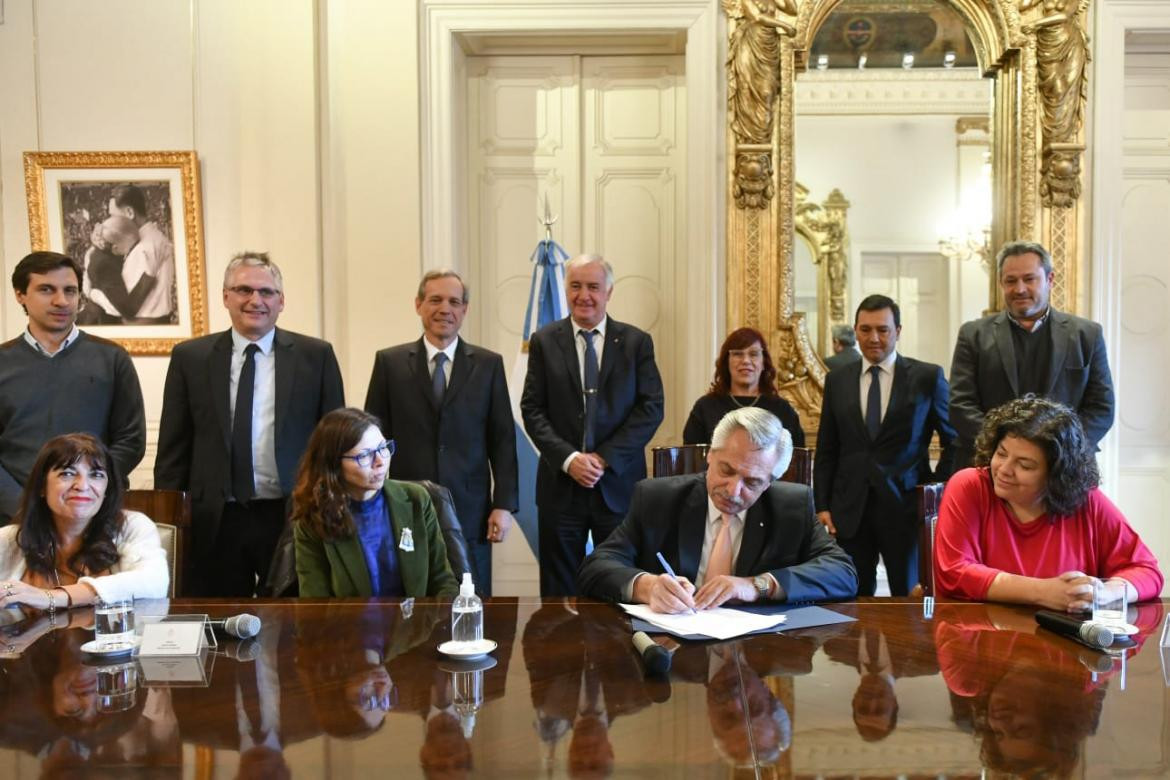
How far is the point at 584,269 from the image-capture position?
3816 millimetres

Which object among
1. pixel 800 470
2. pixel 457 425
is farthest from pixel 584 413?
pixel 800 470

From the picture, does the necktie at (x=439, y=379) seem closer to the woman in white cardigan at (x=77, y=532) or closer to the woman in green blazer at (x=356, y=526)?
the woman in green blazer at (x=356, y=526)

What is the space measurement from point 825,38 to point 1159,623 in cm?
368

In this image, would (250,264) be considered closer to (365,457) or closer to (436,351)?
(436,351)

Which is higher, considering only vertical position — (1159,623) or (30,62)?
(30,62)

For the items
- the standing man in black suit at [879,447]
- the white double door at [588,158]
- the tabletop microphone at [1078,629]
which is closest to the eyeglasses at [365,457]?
the tabletop microphone at [1078,629]

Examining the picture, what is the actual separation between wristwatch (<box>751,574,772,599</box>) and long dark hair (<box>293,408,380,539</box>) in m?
1.05

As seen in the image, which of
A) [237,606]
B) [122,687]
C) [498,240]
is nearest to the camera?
[122,687]

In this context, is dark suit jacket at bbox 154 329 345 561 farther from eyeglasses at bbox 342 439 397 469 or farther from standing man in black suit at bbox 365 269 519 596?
eyeglasses at bbox 342 439 397 469

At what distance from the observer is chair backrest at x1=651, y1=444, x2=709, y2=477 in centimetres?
316

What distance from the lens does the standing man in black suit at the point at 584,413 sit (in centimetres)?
381

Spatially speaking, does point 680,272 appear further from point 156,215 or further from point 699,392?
point 156,215

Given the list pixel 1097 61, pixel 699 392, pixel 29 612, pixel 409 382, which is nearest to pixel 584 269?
pixel 409 382

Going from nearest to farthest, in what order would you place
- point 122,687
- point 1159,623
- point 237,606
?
point 122,687 < point 1159,623 < point 237,606
